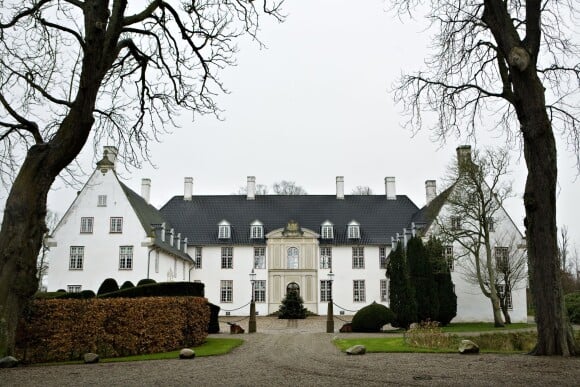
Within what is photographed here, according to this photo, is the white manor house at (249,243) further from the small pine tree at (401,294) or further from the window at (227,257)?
the small pine tree at (401,294)

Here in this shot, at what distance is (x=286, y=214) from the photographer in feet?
135

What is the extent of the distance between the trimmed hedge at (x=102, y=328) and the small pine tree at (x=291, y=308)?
18.5 m

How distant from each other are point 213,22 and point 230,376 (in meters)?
7.11

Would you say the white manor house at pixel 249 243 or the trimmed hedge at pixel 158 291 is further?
the white manor house at pixel 249 243

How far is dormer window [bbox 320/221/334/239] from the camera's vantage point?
3988cm

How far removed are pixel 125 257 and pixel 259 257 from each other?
10385 millimetres

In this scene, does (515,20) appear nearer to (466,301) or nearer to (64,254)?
(466,301)

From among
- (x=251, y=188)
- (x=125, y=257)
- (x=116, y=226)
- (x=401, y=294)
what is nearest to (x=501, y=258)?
(x=401, y=294)

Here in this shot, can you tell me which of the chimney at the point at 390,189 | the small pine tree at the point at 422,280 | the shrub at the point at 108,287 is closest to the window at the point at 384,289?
the chimney at the point at 390,189

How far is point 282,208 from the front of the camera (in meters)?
41.7

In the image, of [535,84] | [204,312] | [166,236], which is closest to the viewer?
[535,84]

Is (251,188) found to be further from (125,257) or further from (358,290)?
(125,257)

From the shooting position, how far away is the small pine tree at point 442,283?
27422 mm

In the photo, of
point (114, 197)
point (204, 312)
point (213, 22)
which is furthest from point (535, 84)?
point (114, 197)
